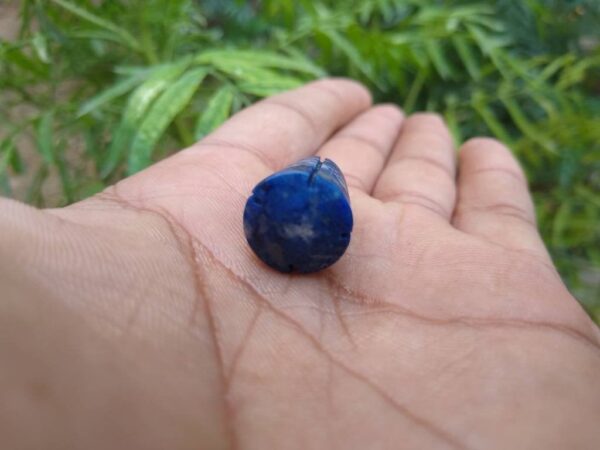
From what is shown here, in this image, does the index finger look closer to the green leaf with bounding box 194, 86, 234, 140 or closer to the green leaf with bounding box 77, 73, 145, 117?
the green leaf with bounding box 194, 86, 234, 140

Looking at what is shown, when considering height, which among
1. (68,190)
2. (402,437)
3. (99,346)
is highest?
(99,346)

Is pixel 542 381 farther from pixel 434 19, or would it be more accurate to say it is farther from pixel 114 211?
pixel 434 19

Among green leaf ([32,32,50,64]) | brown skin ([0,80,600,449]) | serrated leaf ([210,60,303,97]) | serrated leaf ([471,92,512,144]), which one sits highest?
green leaf ([32,32,50,64])

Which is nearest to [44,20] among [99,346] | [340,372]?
[99,346]

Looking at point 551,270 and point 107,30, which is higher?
point 107,30

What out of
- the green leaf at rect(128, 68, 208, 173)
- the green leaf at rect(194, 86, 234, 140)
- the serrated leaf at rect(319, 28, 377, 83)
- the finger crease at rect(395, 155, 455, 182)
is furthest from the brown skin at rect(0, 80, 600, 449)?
the serrated leaf at rect(319, 28, 377, 83)

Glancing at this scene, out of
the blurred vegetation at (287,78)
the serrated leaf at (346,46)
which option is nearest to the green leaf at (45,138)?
the blurred vegetation at (287,78)

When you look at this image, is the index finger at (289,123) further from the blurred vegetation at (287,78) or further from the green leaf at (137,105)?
the green leaf at (137,105)

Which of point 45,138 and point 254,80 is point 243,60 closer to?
point 254,80
